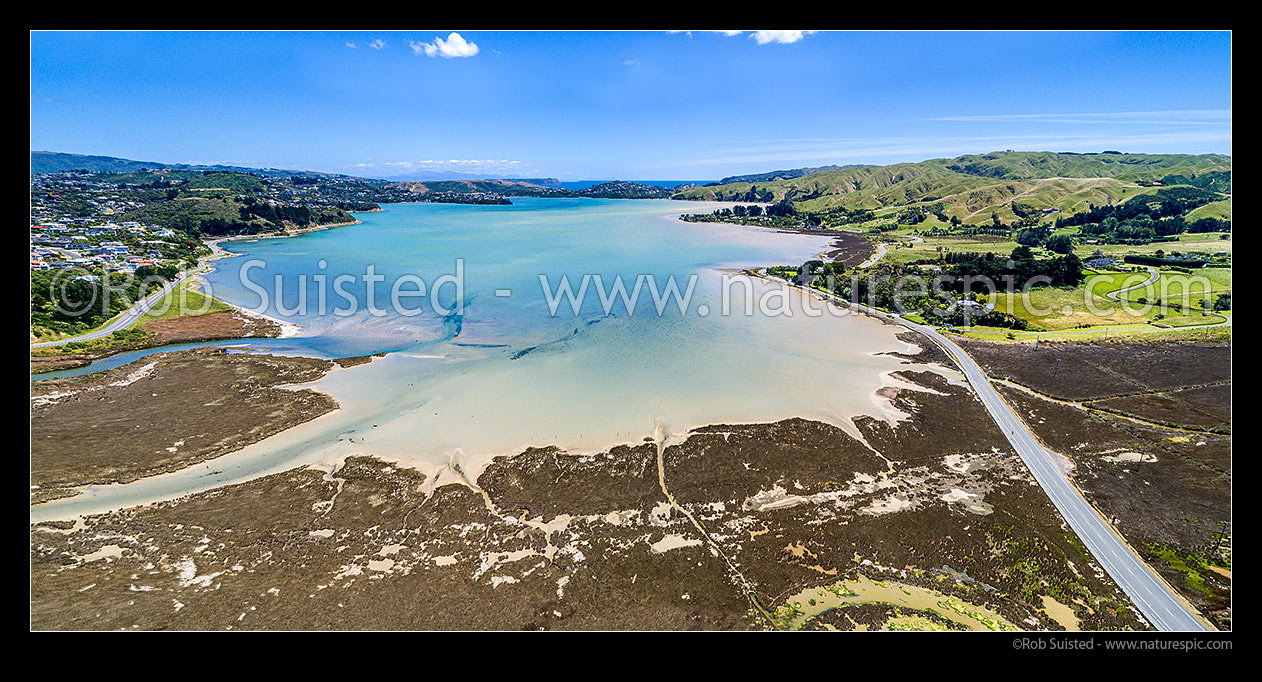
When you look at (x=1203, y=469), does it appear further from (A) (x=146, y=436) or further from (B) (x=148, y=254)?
(B) (x=148, y=254)

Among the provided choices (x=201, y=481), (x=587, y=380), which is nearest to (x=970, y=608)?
(x=587, y=380)

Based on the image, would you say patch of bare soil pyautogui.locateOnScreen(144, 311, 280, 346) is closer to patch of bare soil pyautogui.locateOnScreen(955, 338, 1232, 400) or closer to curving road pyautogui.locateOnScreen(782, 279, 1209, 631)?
curving road pyautogui.locateOnScreen(782, 279, 1209, 631)

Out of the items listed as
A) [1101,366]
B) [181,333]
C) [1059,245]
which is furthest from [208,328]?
[1059,245]

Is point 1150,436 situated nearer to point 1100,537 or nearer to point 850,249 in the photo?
point 1100,537

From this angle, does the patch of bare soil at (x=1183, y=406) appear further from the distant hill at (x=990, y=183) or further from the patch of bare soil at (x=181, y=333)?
the distant hill at (x=990, y=183)

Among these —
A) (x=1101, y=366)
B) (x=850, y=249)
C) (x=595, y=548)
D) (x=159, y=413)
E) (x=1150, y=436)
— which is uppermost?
(x=850, y=249)

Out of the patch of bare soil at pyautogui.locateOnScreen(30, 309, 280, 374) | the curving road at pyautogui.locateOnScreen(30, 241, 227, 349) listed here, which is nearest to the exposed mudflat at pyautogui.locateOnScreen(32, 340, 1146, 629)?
the patch of bare soil at pyautogui.locateOnScreen(30, 309, 280, 374)
